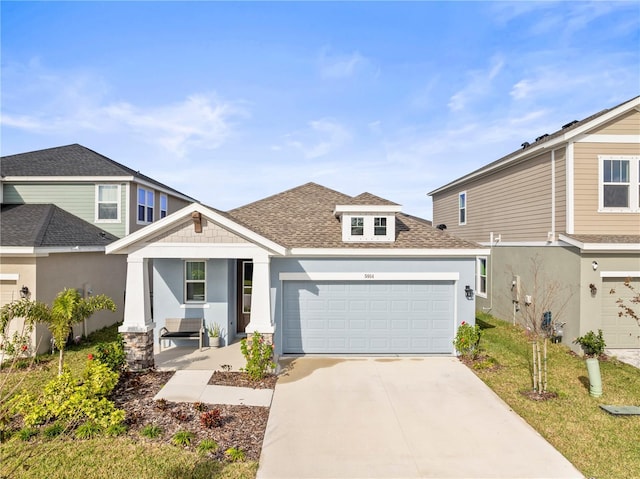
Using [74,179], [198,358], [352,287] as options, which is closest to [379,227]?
[352,287]

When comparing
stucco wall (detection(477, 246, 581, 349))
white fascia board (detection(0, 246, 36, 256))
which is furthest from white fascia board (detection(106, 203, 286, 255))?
stucco wall (detection(477, 246, 581, 349))

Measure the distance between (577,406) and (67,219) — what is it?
1862 centimetres

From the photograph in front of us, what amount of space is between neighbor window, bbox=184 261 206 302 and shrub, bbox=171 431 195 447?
6263mm

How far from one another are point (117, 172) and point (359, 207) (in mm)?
11714

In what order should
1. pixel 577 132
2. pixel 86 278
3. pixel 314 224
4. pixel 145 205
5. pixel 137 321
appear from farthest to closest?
pixel 145 205
pixel 86 278
pixel 314 224
pixel 577 132
pixel 137 321

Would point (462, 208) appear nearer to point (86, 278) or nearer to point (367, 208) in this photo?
point (367, 208)

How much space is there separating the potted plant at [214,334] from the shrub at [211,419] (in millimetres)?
5105

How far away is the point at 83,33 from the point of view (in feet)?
38.3

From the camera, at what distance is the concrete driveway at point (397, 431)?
5844 millimetres

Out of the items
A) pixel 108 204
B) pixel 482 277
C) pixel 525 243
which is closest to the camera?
pixel 525 243

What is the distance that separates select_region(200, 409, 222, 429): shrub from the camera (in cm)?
697

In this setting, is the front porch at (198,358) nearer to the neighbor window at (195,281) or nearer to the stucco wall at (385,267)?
the stucco wall at (385,267)

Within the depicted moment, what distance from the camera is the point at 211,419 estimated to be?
7016 millimetres

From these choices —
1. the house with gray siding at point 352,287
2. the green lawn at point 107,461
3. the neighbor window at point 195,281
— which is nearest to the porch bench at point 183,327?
the house with gray siding at point 352,287
